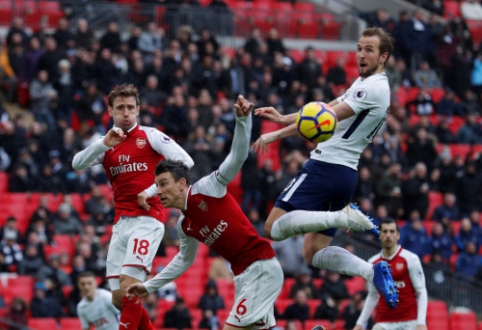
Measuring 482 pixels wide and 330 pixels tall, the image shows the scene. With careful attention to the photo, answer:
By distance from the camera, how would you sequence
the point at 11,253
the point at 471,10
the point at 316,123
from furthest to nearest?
1. the point at 471,10
2. the point at 11,253
3. the point at 316,123

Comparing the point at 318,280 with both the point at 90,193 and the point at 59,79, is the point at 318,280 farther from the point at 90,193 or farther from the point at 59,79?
the point at 59,79

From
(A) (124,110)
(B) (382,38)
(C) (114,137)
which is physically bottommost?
(C) (114,137)

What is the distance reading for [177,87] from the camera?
19.9 metres

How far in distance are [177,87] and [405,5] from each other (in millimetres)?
10129

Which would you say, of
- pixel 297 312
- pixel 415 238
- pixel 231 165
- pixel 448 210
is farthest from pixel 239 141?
pixel 448 210

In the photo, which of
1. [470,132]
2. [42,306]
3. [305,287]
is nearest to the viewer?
[42,306]

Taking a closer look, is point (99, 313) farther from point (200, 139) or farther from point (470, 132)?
point (470, 132)

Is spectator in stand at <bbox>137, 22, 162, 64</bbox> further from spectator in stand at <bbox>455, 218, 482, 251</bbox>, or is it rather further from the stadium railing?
spectator in stand at <bbox>455, 218, 482, 251</bbox>

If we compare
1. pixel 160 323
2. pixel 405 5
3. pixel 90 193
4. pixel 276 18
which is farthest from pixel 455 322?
pixel 405 5

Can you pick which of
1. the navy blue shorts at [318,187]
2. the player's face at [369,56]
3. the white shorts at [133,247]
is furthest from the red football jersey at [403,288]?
the player's face at [369,56]

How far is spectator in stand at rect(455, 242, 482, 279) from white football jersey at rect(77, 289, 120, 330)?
30.5 feet

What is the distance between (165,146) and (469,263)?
10573mm

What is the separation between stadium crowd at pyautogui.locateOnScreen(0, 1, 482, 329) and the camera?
1628 cm

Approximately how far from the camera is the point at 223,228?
8828mm
